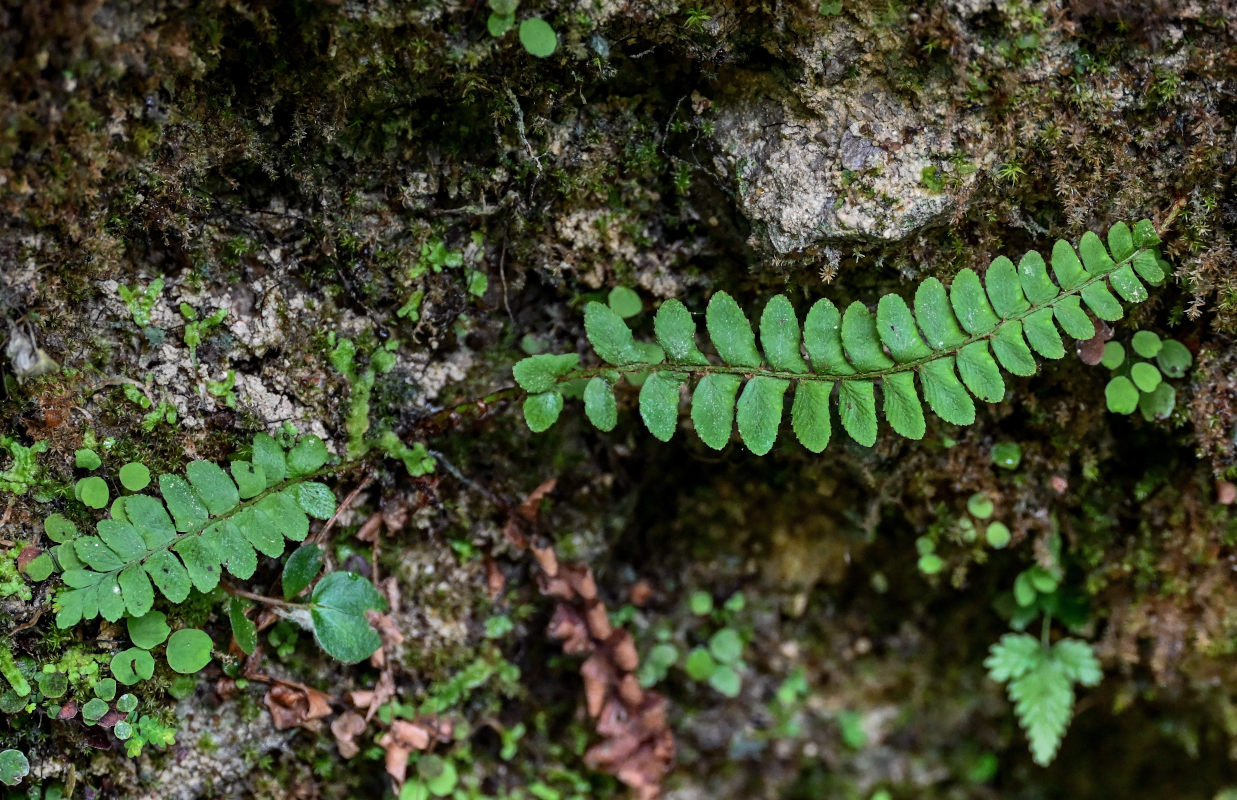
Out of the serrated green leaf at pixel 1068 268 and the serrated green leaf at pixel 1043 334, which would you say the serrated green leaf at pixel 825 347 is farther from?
the serrated green leaf at pixel 1068 268

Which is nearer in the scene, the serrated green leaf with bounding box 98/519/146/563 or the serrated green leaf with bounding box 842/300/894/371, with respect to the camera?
the serrated green leaf with bounding box 98/519/146/563

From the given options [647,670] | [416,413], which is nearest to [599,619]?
[647,670]

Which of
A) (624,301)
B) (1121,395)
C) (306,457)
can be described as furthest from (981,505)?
(306,457)

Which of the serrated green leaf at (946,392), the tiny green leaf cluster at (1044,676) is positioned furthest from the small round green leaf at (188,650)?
the tiny green leaf cluster at (1044,676)

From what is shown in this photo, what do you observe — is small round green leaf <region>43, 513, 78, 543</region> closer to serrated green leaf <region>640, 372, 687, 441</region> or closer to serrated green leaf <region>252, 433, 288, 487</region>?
serrated green leaf <region>252, 433, 288, 487</region>

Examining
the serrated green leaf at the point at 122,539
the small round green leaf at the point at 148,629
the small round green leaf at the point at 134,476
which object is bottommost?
the small round green leaf at the point at 148,629

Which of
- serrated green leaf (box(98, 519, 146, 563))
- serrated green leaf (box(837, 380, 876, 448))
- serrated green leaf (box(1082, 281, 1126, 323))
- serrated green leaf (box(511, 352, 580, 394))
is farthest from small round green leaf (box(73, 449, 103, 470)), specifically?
serrated green leaf (box(1082, 281, 1126, 323))

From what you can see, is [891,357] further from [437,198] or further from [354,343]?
[354,343]
